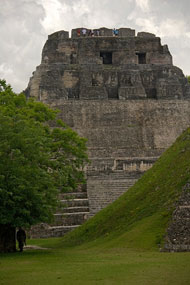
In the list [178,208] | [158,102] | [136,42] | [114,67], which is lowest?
[178,208]

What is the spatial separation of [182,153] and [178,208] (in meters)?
4.10

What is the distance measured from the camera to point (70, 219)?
61.4 feet

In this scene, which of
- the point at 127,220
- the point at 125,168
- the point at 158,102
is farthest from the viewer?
the point at 158,102

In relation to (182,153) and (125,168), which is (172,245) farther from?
(125,168)

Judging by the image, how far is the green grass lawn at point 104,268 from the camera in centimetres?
674

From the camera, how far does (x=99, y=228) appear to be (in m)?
13.9

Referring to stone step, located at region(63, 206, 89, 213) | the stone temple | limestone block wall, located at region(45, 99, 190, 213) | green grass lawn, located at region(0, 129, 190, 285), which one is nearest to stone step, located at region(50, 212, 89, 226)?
the stone temple

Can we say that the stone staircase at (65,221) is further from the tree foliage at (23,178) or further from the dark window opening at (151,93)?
the dark window opening at (151,93)

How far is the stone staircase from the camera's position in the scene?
18.2 m

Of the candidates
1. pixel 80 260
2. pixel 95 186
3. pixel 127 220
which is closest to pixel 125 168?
pixel 95 186

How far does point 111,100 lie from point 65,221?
43.9 ft

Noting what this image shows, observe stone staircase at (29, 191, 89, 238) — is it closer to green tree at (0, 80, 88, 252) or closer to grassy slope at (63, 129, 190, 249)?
grassy slope at (63, 129, 190, 249)

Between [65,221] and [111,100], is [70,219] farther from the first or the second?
[111,100]

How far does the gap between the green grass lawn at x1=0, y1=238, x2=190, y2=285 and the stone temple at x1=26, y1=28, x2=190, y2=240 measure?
340 inches
